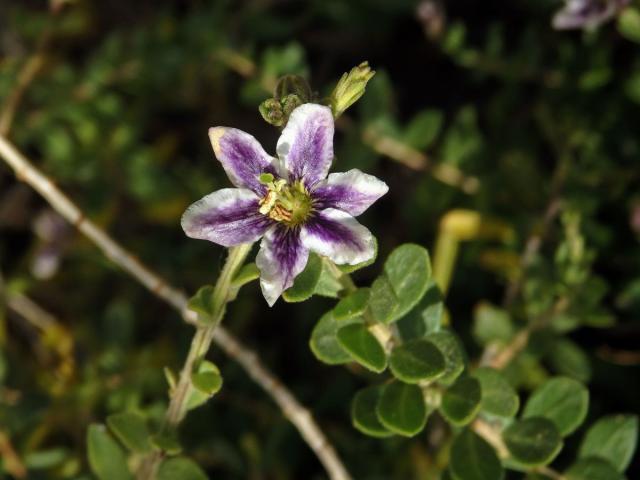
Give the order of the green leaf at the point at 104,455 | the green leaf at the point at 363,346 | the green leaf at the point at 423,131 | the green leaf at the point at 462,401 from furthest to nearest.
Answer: the green leaf at the point at 423,131, the green leaf at the point at 104,455, the green leaf at the point at 462,401, the green leaf at the point at 363,346

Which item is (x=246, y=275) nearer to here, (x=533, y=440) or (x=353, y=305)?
(x=353, y=305)

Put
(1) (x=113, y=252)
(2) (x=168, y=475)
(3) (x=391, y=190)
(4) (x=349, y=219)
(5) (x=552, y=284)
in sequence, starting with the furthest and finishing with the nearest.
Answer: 1. (3) (x=391, y=190)
2. (5) (x=552, y=284)
3. (1) (x=113, y=252)
4. (2) (x=168, y=475)
5. (4) (x=349, y=219)

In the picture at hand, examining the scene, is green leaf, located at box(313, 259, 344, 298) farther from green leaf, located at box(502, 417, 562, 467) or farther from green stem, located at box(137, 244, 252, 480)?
green leaf, located at box(502, 417, 562, 467)

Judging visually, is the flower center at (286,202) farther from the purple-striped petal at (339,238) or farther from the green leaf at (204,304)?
the green leaf at (204,304)

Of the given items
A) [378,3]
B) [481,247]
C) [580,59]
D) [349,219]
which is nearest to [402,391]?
[349,219]

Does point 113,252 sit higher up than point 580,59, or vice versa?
point 580,59

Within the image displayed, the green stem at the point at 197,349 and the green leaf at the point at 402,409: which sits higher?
the green stem at the point at 197,349

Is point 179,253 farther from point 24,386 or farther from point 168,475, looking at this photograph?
point 168,475

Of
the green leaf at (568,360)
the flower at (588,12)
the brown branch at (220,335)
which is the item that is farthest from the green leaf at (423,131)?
the brown branch at (220,335)
